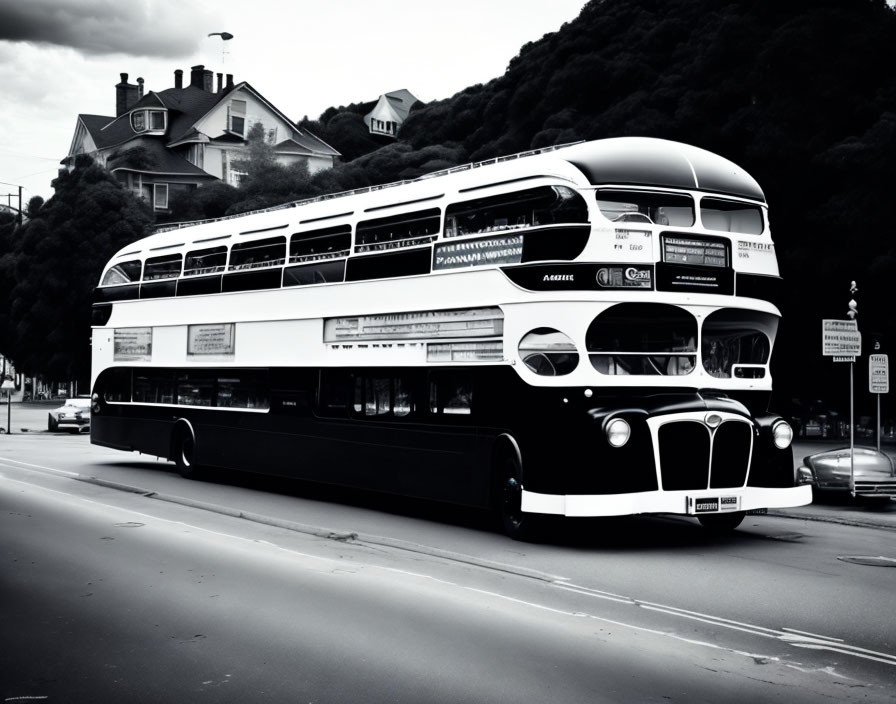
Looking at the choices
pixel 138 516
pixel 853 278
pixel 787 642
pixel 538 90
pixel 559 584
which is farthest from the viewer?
pixel 538 90

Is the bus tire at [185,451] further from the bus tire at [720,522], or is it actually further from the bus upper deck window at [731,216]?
the bus upper deck window at [731,216]

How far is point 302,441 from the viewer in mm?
18312

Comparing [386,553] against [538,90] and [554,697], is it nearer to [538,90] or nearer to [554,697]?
[554,697]

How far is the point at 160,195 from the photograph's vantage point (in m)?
83.4

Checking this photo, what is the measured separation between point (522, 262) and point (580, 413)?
2044 millimetres

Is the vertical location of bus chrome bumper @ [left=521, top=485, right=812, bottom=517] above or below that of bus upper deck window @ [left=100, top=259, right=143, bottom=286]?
below

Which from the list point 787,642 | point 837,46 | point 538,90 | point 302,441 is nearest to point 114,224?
point 538,90

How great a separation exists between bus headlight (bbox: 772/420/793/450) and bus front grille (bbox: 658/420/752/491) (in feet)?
1.64

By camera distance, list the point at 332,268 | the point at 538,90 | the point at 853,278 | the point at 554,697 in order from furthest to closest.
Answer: the point at 538,90 → the point at 853,278 → the point at 332,268 → the point at 554,697

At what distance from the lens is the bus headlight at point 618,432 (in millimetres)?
12430

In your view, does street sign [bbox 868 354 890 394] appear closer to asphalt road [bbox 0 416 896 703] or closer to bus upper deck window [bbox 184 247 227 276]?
asphalt road [bbox 0 416 896 703]

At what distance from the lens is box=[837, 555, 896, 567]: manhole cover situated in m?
12.0

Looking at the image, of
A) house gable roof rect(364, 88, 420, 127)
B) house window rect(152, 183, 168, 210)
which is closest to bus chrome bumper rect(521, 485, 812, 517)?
house window rect(152, 183, 168, 210)

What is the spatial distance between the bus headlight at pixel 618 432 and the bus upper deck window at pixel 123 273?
1389cm
